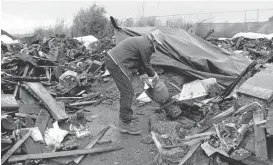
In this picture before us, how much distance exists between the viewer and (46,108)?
6.26 meters

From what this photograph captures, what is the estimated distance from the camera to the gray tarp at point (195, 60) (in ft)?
25.1

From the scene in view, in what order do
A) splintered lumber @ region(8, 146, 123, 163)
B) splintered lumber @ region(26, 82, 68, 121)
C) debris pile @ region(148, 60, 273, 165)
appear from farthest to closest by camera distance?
1. splintered lumber @ region(26, 82, 68, 121)
2. splintered lumber @ region(8, 146, 123, 163)
3. debris pile @ region(148, 60, 273, 165)

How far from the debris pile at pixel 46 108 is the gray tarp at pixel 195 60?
2.00 m

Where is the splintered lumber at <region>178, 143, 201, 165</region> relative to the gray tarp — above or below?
below

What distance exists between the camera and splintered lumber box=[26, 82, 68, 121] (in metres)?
5.98

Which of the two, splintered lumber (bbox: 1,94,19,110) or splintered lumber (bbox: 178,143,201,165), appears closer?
splintered lumber (bbox: 178,143,201,165)

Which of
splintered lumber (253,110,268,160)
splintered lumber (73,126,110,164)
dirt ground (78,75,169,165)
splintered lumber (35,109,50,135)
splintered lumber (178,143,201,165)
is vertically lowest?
dirt ground (78,75,169,165)

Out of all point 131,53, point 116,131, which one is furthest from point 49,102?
point 131,53

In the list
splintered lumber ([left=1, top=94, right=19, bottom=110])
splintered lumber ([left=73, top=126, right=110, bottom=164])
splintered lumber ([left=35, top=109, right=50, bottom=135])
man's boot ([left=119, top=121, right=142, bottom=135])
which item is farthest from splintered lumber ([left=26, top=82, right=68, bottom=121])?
man's boot ([left=119, top=121, right=142, bottom=135])

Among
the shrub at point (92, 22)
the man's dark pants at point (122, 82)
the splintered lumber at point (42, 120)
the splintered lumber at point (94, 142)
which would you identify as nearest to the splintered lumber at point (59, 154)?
the splintered lumber at point (94, 142)

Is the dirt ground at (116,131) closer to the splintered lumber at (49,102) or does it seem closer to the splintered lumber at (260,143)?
the splintered lumber at (49,102)

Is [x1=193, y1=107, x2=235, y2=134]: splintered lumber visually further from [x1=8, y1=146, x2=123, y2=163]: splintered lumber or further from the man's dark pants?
[x1=8, y1=146, x2=123, y2=163]: splintered lumber

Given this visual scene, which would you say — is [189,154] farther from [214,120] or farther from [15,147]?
[15,147]

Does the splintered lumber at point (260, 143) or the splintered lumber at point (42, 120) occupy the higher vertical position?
the splintered lumber at point (260, 143)
